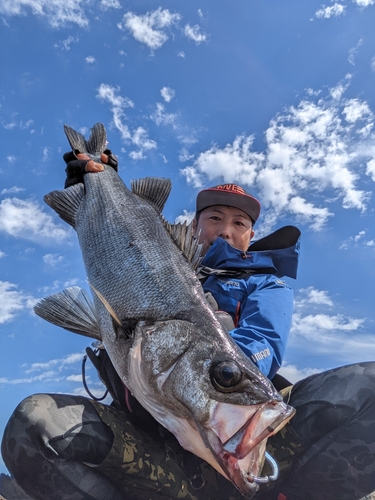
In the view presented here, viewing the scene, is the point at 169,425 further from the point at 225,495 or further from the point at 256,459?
the point at 225,495

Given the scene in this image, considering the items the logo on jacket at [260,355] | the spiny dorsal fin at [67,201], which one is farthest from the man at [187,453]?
the spiny dorsal fin at [67,201]

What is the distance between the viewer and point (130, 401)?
3.17 meters

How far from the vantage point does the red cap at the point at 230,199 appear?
15.1ft

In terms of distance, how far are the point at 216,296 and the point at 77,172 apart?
196 centimetres

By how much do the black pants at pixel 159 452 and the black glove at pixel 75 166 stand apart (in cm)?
222

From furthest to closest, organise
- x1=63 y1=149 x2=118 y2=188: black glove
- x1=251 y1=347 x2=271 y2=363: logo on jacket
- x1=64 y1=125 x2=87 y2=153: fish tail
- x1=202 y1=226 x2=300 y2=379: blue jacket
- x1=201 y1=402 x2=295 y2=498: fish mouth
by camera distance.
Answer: x1=64 y1=125 x2=87 y2=153: fish tail → x1=63 y1=149 x2=118 y2=188: black glove → x1=202 y1=226 x2=300 y2=379: blue jacket → x1=251 y1=347 x2=271 y2=363: logo on jacket → x1=201 y1=402 x2=295 y2=498: fish mouth

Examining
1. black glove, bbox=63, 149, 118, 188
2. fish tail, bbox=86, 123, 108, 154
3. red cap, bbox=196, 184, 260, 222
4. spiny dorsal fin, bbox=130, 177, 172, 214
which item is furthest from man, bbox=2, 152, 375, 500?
fish tail, bbox=86, 123, 108, 154

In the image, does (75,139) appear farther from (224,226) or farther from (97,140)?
(224,226)

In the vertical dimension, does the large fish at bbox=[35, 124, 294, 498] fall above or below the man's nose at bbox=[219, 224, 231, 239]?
below

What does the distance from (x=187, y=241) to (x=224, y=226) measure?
1.34 metres

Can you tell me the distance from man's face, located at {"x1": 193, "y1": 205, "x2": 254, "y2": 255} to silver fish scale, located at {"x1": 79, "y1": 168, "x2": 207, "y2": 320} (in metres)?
0.94

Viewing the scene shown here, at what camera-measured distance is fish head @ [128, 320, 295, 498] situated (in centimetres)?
206

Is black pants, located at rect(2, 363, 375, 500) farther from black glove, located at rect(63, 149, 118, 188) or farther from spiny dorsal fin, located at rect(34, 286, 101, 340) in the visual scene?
black glove, located at rect(63, 149, 118, 188)

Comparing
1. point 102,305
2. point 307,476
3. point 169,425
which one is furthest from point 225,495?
point 102,305
